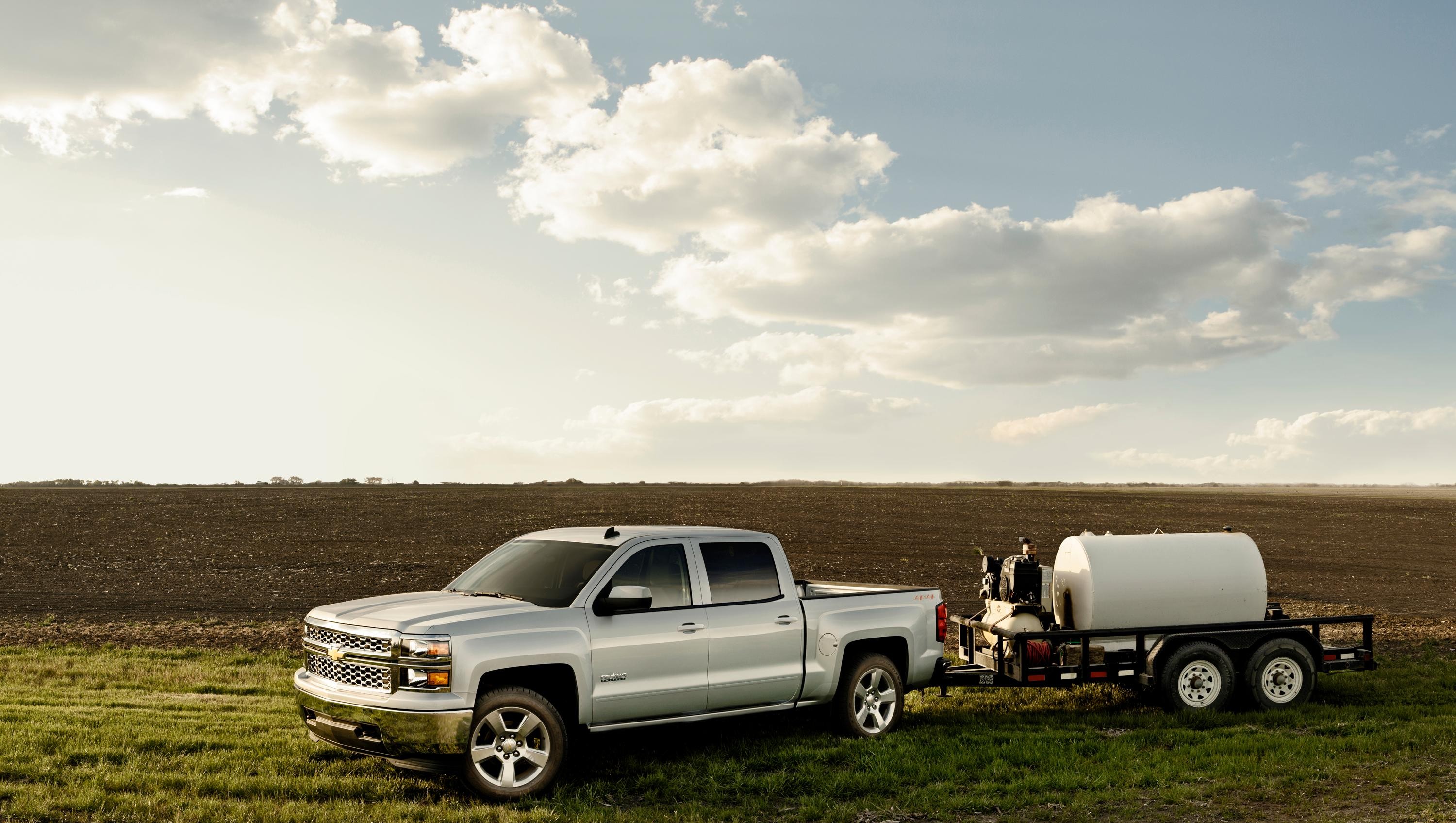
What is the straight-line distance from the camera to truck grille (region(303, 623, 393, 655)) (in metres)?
7.78

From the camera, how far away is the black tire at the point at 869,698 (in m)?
10.1

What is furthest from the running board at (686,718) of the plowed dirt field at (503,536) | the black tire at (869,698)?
Answer: the plowed dirt field at (503,536)

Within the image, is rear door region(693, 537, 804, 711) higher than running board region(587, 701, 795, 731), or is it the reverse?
rear door region(693, 537, 804, 711)

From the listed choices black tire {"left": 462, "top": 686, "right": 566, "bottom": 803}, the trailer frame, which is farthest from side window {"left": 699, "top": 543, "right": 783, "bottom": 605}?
the trailer frame

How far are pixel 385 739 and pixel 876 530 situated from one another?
131 ft

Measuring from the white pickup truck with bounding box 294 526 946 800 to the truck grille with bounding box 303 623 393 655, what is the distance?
2 centimetres

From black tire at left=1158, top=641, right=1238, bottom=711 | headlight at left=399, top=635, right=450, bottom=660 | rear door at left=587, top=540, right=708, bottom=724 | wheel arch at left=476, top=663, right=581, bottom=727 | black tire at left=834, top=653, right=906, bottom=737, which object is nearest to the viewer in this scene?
headlight at left=399, top=635, right=450, bottom=660

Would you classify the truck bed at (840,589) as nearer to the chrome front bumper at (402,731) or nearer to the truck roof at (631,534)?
the truck roof at (631,534)

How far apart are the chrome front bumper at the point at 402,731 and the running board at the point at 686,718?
Result: 117 cm

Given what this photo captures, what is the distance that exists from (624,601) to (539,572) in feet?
3.65

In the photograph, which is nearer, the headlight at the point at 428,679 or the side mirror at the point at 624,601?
the headlight at the point at 428,679

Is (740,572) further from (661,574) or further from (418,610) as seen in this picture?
(418,610)

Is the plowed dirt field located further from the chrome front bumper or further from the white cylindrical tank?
the chrome front bumper

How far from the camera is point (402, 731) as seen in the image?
297 inches
